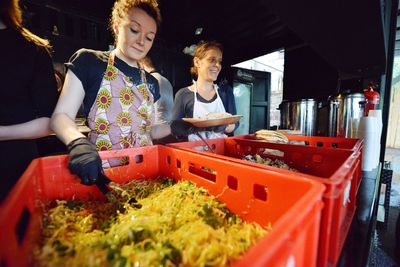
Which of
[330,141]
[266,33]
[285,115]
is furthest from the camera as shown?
[266,33]

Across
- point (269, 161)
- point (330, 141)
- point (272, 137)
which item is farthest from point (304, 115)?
point (269, 161)

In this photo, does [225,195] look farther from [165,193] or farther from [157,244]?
[157,244]

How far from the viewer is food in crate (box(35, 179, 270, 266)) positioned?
1.88 feet

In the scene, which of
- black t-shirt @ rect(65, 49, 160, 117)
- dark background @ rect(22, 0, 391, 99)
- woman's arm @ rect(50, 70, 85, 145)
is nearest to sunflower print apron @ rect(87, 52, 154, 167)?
black t-shirt @ rect(65, 49, 160, 117)

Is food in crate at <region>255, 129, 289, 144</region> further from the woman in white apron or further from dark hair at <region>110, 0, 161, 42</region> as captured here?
dark hair at <region>110, 0, 161, 42</region>

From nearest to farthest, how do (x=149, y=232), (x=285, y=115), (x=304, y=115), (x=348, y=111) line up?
(x=149, y=232), (x=348, y=111), (x=304, y=115), (x=285, y=115)

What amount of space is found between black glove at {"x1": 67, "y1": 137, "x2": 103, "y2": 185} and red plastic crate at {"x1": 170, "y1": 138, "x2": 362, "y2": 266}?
465mm

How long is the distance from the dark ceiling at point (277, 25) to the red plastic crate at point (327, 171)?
3.08 feet

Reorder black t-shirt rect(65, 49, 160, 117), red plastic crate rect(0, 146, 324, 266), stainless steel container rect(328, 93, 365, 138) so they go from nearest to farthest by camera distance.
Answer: red plastic crate rect(0, 146, 324, 266) → black t-shirt rect(65, 49, 160, 117) → stainless steel container rect(328, 93, 365, 138)

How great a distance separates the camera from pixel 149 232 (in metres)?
0.68

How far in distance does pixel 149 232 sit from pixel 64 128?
2.27 feet

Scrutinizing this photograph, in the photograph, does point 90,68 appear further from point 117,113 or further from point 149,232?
point 149,232

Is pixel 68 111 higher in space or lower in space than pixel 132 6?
lower

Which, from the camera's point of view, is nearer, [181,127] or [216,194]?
[216,194]
